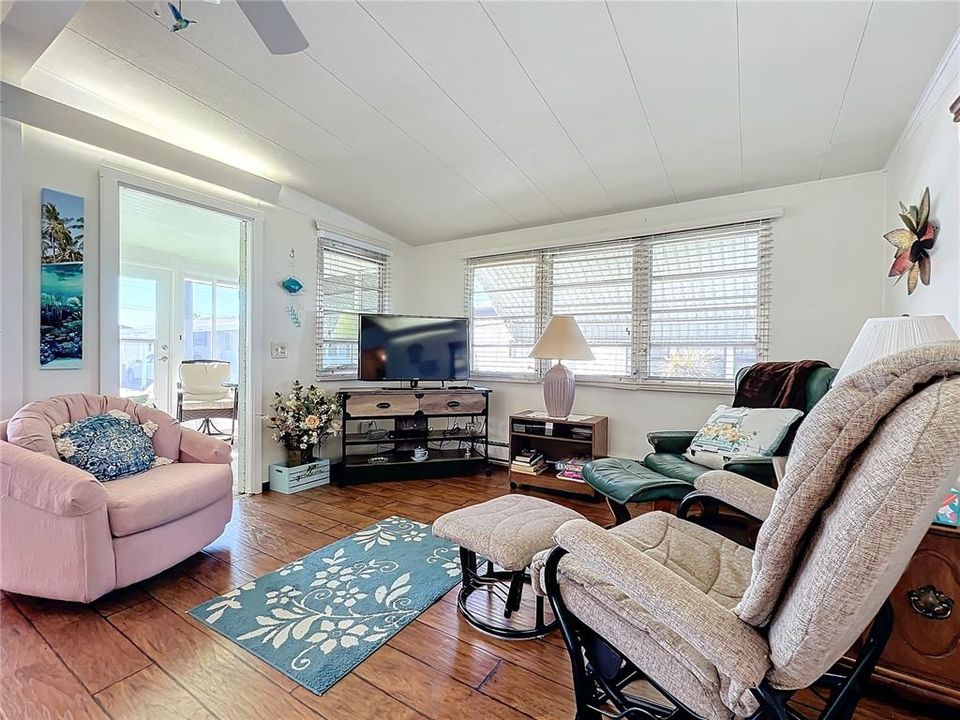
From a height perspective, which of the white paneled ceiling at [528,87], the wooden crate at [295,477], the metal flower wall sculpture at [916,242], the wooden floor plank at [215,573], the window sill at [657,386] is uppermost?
the white paneled ceiling at [528,87]

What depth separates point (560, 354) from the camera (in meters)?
3.41

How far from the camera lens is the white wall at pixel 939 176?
67.4 inches

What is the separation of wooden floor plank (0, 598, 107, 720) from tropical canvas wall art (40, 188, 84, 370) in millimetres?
1355

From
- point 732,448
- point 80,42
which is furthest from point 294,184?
point 732,448

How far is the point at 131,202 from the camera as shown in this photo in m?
3.77

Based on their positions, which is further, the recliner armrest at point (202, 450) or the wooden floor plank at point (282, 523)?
the wooden floor plank at point (282, 523)

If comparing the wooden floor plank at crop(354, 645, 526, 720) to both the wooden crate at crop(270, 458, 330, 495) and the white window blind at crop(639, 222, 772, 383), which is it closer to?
the wooden crate at crop(270, 458, 330, 495)

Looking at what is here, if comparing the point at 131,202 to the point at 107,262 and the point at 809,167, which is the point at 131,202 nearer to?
the point at 107,262

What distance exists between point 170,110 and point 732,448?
12.3 ft

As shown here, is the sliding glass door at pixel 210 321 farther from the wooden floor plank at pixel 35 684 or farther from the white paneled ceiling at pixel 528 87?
the wooden floor plank at pixel 35 684

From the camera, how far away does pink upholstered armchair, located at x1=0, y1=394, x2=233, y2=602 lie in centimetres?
178

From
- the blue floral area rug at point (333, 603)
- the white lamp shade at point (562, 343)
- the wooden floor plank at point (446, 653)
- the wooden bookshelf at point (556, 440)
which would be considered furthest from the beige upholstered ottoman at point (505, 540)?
the white lamp shade at point (562, 343)

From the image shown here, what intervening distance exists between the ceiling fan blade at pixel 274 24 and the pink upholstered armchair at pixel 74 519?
184 cm

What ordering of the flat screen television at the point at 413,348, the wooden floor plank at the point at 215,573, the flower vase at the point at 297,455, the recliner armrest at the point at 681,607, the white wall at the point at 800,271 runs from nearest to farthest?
the recliner armrest at the point at 681,607 < the wooden floor plank at the point at 215,573 < the white wall at the point at 800,271 < the flower vase at the point at 297,455 < the flat screen television at the point at 413,348
